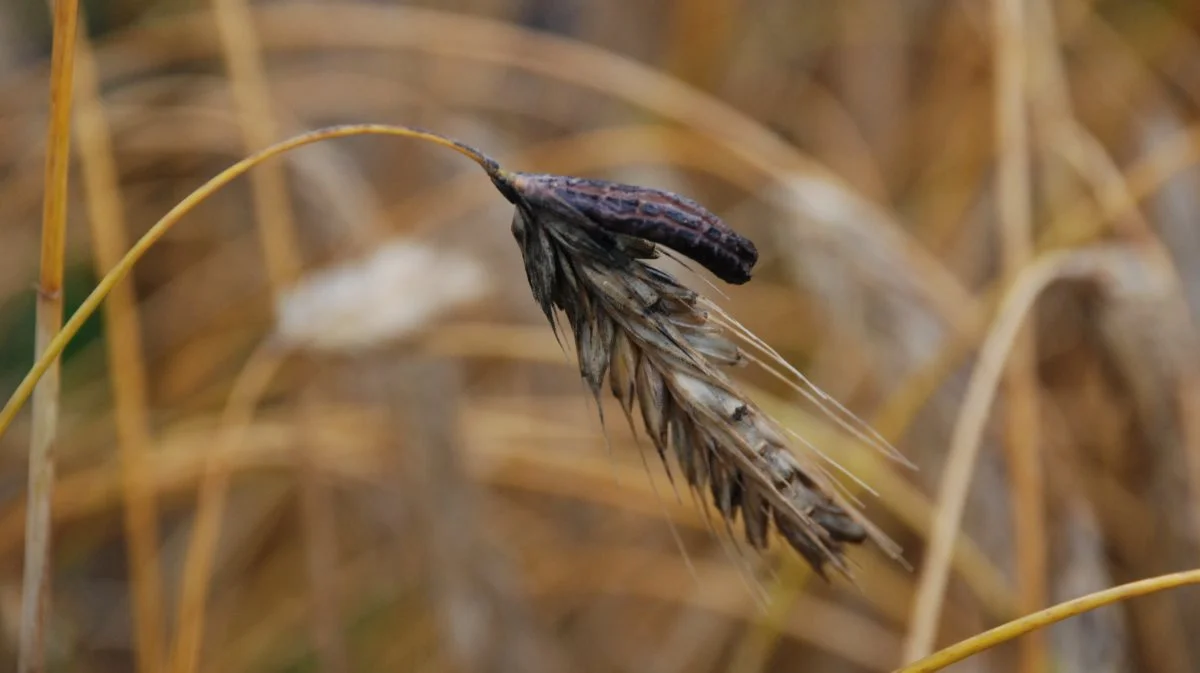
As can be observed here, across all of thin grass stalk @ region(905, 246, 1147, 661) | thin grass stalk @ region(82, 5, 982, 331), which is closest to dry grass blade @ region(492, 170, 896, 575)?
thin grass stalk @ region(905, 246, 1147, 661)

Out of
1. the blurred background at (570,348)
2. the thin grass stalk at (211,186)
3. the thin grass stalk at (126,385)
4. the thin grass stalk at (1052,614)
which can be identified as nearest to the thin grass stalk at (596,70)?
the blurred background at (570,348)

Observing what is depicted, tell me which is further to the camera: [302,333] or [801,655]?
[801,655]

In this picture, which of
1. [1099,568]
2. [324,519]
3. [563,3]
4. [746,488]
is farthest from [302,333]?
[563,3]

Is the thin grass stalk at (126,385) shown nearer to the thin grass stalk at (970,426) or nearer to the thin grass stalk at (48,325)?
the thin grass stalk at (48,325)

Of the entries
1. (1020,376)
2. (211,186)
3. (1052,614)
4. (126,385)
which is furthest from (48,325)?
(1020,376)

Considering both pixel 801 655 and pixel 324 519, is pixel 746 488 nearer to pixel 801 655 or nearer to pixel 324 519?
pixel 324 519

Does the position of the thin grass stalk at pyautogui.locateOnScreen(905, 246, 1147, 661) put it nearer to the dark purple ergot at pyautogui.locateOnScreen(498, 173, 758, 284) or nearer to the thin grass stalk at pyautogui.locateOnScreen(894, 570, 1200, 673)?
the thin grass stalk at pyautogui.locateOnScreen(894, 570, 1200, 673)
